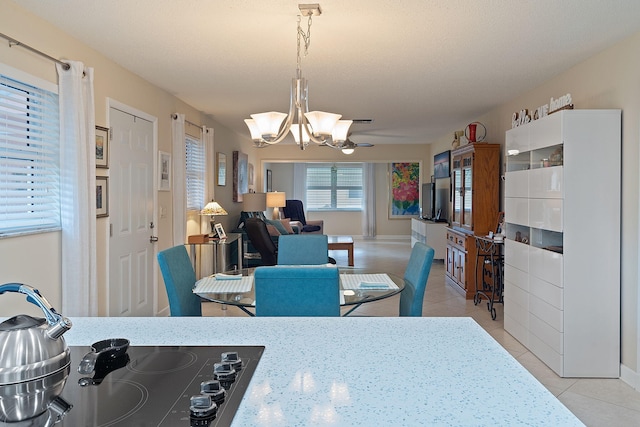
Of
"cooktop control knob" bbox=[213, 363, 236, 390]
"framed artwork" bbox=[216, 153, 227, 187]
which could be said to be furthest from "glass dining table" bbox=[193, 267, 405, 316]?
"framed artwork" bbox=[216, 153, 227, 187]

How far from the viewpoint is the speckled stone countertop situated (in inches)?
35.4

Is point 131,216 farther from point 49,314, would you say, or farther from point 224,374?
point 224,374

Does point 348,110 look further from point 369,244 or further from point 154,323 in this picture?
point 369,244

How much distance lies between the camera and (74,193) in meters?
3.21

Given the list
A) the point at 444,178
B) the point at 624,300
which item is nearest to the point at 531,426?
the point at 624,300

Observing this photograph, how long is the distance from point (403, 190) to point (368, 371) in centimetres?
1209

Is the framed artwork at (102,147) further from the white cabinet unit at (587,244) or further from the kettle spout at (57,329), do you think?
the white cabinet unit at (587,244)

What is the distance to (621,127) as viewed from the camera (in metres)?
3.42

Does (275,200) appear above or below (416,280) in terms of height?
above

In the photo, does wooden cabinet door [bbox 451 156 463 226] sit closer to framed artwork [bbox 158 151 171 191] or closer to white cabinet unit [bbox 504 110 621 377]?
white cabinet unit [bbox 504 110 621 377]

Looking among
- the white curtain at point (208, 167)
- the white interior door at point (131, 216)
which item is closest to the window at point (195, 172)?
the white curtain at point (208, 167)

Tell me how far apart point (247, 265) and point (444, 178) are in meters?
3.83

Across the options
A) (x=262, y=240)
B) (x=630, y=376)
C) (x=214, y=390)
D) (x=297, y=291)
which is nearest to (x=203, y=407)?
(x=214, y=390)

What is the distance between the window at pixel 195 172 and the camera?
233 inches
